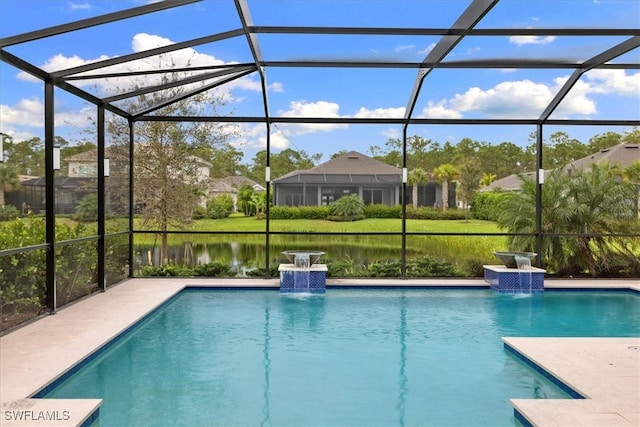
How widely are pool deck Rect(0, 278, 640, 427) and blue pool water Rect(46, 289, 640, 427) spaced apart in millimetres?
186

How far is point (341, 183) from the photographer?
42.1ft

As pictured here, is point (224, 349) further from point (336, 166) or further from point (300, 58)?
point (336, 166)

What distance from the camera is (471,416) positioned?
4.05 meters

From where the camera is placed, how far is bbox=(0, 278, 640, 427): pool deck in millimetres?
3664

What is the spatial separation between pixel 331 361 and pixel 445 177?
9799 millimetres

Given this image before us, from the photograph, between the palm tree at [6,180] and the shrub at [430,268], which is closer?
the palm tree at [6,180]

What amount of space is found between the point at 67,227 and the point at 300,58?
426 cm

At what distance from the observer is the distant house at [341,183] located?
1259cm

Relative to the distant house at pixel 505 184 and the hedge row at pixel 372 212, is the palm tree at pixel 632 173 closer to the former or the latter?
the distant house at pixel 505 184

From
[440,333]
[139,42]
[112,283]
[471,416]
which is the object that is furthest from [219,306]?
[471,416]

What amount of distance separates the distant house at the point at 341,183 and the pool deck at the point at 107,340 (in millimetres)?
Answer: 4868

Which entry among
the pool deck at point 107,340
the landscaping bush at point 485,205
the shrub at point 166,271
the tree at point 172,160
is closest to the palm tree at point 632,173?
the landscaping bush at point 485,205

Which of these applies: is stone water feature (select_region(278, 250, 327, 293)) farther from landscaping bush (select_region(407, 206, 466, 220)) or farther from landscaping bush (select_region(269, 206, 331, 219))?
landscaping bush (select_region(407, 206, 466, 220))

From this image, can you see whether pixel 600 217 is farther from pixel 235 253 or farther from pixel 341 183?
pixel 235 253
